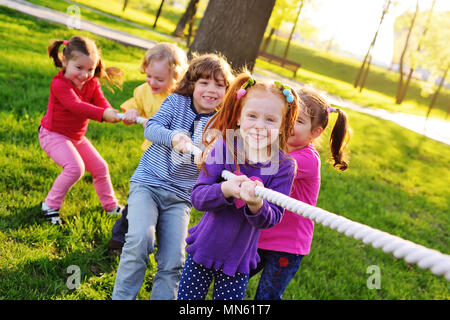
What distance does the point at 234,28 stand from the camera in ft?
19.0

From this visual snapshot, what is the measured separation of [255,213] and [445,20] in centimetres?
2934

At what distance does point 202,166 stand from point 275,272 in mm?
960

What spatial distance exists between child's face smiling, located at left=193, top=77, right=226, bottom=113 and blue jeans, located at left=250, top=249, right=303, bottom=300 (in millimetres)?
1122

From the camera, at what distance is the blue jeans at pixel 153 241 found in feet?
7.79

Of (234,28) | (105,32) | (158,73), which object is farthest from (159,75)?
(105,32)

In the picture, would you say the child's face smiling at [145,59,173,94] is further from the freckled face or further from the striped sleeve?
the freckled face

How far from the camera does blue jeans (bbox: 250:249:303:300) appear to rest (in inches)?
97.8

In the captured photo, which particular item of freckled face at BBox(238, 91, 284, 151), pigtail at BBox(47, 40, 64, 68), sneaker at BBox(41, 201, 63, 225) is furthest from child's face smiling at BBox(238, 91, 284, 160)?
pigtail at BBox(47, 40, 64, 68)

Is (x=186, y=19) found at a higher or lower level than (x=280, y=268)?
higher

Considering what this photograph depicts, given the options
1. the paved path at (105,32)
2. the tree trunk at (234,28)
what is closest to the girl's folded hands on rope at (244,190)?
the tree trunk at (234,28)

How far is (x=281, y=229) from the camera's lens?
248cm

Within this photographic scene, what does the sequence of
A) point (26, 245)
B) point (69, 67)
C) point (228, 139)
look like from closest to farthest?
point (228, 139), point (26, 245), point (69, 67)
